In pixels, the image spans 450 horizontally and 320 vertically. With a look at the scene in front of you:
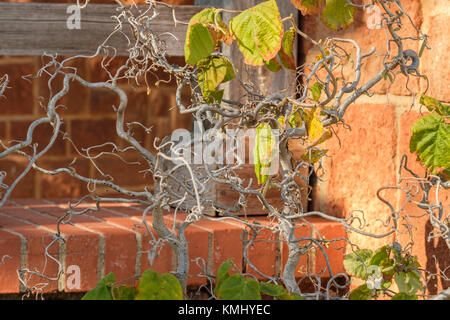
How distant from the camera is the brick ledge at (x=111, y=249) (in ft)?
7.41

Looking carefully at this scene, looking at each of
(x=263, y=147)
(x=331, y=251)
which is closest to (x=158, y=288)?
(x=263, y=147)

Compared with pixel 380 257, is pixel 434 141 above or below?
above

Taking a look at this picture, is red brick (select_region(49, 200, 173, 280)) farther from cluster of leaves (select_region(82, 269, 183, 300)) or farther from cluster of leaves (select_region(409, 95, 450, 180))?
cluster of leaves (select_region(409, 95, 450, 180))

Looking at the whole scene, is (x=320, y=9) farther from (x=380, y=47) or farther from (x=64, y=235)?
(x=64, y=235)

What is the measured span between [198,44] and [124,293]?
0.61 meters

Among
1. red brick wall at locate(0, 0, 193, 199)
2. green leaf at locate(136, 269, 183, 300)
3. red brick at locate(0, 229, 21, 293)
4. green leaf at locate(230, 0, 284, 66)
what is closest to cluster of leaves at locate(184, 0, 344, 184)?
green leaf at locate(230, 0, 284, 66)

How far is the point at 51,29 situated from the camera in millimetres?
2527

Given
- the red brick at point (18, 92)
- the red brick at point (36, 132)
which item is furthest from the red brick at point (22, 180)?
the red brick at point (18, 92)

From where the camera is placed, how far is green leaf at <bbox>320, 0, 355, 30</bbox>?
2029 millimetres

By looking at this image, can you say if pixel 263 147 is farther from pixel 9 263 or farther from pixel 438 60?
pixel 9 263

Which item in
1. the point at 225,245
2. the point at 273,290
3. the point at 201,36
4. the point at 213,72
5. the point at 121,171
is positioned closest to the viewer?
the point at 273,290

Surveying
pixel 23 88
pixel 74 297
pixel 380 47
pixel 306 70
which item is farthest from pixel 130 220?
pixel 23 88

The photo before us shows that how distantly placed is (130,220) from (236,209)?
902 mm
